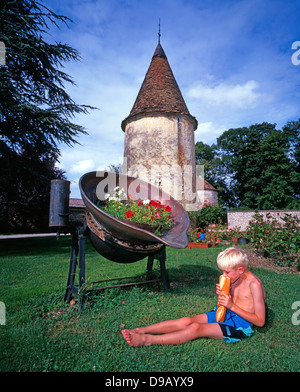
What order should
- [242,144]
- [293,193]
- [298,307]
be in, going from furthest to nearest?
[242,144] < [293,193] < [298,307]

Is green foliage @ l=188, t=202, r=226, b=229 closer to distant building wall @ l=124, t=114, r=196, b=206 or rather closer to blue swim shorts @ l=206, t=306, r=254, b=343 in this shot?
distant building wall @ l=124, t=114, r=196, b=206

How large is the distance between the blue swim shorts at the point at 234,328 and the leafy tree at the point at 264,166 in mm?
26508

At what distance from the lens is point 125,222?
2.89 metres

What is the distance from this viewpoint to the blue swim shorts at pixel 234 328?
232 centimetres

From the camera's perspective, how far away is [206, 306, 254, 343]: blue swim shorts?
2316mm

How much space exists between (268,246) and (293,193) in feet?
82.4

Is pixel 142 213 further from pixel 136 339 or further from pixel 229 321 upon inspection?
pixel 229 321

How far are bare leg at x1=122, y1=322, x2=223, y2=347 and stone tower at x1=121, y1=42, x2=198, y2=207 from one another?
8.40 meters

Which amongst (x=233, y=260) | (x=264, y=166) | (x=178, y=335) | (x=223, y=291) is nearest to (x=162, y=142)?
(x=233, y=260)

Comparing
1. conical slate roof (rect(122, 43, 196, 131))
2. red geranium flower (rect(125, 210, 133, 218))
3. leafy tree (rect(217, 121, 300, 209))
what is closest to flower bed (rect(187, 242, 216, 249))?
conical slate roof (rect(122, 43, 196, 131))

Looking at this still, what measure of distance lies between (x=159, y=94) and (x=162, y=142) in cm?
260

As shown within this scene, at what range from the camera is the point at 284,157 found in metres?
27.5
